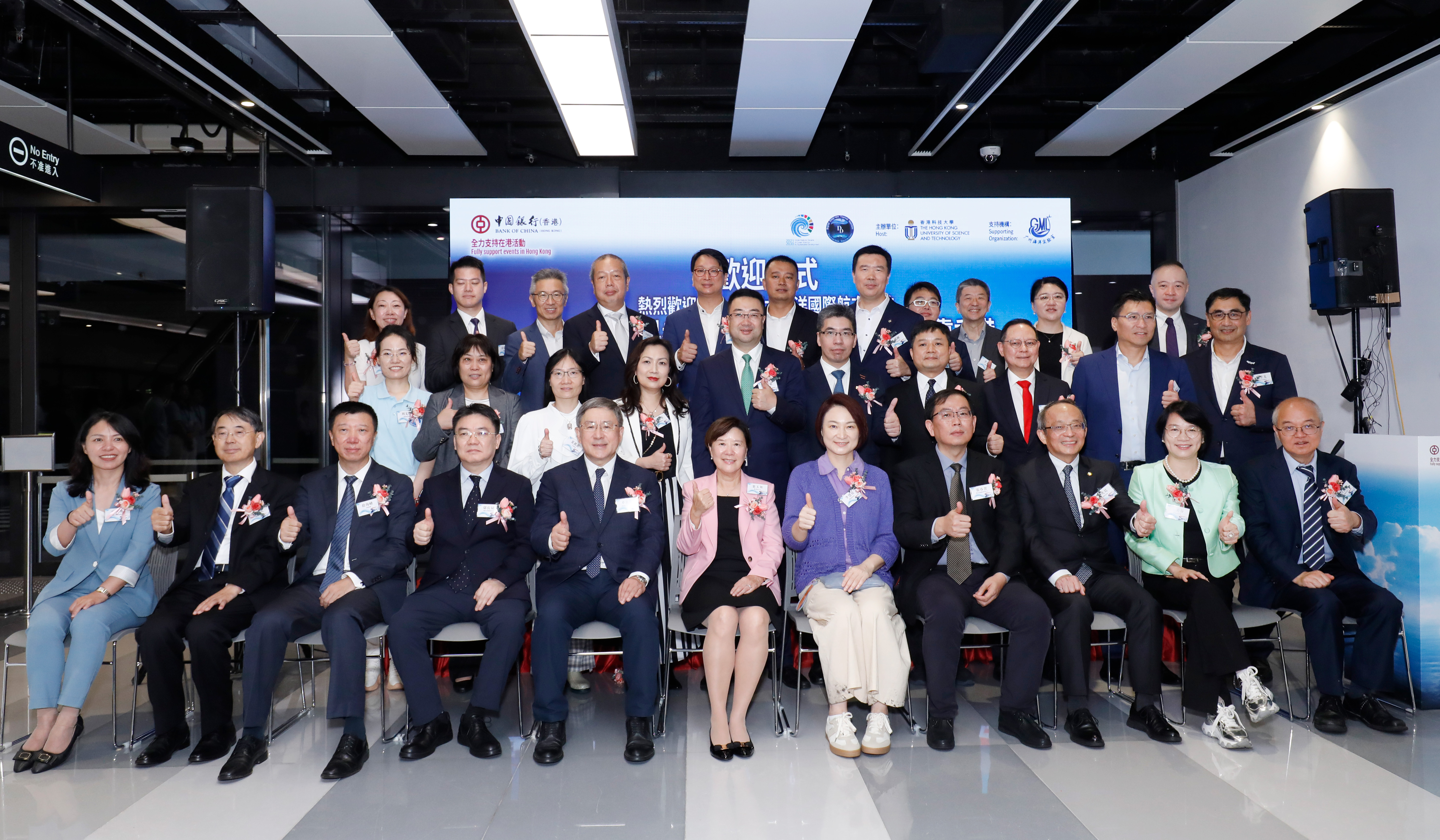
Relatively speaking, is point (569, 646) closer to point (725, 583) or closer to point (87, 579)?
Result: point (725, 583)

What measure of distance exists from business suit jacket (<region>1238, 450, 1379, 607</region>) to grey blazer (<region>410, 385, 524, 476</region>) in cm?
347

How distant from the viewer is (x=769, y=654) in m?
4.54

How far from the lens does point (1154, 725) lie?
350cm

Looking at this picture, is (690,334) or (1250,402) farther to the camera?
(690,334)

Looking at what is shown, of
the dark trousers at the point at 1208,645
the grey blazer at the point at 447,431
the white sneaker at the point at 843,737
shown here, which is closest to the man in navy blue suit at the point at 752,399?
the grey blazer at the point at 447,431

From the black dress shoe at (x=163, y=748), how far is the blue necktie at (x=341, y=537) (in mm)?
745

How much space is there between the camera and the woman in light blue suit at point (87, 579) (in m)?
3.38

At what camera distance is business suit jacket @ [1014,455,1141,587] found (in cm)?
380

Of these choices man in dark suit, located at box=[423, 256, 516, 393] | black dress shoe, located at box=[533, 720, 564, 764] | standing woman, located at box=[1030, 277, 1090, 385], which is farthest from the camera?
standing woman, located at box=[1030, 277, 1090, 385]

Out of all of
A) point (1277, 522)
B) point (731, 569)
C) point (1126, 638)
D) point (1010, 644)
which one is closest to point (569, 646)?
point (731, 569)

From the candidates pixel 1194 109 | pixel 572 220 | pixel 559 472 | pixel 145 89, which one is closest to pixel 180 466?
pixel 145 89

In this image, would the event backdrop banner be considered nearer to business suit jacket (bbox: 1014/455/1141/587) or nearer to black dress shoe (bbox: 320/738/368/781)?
business suit jacket (bbox: 1014/455/1141/587)

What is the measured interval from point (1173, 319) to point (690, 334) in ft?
9.41

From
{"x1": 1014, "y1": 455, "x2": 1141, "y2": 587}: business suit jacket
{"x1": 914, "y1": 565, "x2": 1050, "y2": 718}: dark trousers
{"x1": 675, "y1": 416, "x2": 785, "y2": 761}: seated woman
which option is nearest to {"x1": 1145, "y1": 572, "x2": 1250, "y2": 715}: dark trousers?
{"x1": 1014, "y1": 455, "x2": 1141, "y2": 587}: business suit jacket
